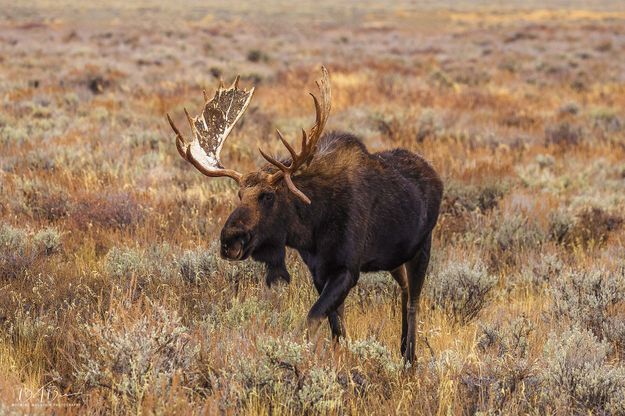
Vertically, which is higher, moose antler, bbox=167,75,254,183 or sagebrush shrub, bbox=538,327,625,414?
moose antler, bbox=167,75,254,183

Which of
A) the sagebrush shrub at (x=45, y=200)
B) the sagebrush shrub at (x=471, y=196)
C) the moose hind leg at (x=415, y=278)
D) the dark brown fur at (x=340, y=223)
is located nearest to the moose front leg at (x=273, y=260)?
the dark brown fur at (x=340, y=223)

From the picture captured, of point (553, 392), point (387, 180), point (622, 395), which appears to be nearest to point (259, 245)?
point (387, 180)

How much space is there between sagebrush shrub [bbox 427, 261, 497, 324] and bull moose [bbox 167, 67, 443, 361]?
45cm

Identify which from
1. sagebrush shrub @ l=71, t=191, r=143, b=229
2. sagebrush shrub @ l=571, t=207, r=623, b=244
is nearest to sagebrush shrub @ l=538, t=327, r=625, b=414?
sagebrush shrub @ l=571, t=207, r=623, b=244

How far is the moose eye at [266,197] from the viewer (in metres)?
3.99

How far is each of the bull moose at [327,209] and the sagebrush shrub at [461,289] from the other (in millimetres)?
453

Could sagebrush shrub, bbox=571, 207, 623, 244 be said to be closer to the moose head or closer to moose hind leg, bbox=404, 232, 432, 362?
moose hind leg, bbox=404, 232, 432, 362

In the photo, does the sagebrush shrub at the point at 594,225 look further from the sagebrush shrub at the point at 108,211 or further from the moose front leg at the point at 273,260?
the sagebrush shrub at the point at 108,211

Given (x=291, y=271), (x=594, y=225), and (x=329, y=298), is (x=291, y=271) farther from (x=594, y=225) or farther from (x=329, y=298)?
(x=594, y=225)

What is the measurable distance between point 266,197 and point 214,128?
1031 mm

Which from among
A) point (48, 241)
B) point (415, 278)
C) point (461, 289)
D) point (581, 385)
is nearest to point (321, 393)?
point (581, 385)

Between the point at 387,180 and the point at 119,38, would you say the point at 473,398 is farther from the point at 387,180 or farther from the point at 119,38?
the point at 119,38

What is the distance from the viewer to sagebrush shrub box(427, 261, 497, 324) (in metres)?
5.23

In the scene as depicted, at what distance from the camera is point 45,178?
8344 millimetres
